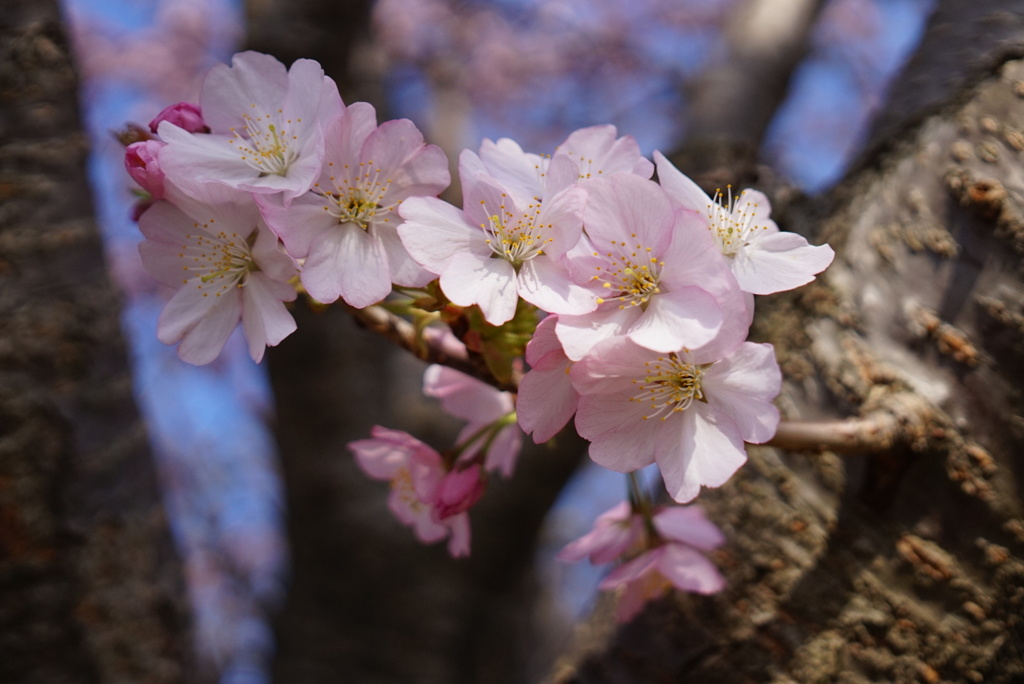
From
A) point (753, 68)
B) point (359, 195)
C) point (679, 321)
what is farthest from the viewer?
point (753, 68)

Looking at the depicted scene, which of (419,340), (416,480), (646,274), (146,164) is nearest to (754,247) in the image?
(646,274)

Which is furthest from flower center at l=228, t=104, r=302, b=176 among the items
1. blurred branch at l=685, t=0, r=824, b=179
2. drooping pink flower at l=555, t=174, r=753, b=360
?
blurred branch at l=685, t=0, r=824, b=179

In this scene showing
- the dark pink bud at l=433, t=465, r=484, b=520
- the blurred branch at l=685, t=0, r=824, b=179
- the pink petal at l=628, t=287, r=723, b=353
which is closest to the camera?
the pink petal at l=628, t=287, r=723, b=353

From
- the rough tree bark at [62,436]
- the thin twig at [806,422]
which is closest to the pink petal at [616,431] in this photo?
the thin twig at [806,422]

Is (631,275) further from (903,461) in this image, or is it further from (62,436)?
(62,436)

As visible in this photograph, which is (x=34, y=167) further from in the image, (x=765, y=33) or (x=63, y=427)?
(x=765, y=33)

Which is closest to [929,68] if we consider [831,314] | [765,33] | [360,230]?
[831,314]

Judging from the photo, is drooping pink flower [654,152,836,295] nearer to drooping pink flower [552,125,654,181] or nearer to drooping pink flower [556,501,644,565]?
drooping pink flower [552,125,654,181]

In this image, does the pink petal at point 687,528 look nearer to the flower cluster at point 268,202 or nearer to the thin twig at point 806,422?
the thin twig at point 806,422
